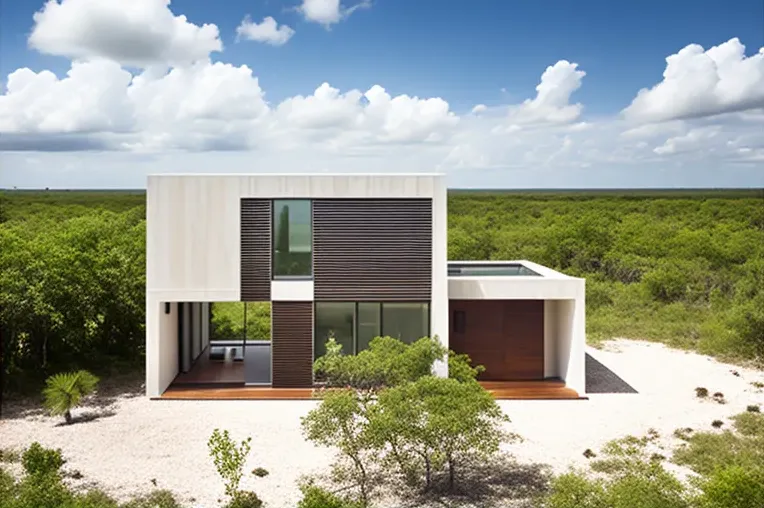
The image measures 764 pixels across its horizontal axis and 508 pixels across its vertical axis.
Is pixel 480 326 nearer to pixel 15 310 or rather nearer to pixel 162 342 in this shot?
pixel 162 342

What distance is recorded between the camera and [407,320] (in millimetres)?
14625

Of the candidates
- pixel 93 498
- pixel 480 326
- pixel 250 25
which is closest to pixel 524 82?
pixel 250 25

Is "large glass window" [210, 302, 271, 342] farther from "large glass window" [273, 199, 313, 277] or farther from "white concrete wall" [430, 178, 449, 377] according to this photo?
"white concrete wall" [430, 178, 449, 377]

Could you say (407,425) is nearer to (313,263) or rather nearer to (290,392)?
(290,392)

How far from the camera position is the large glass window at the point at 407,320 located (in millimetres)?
14609

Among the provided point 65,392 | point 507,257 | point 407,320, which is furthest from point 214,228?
point 507,257

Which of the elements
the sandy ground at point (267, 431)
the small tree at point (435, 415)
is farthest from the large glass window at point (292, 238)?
the small tree at point (435, 415)

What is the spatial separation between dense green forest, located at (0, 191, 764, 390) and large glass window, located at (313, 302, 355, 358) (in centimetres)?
481

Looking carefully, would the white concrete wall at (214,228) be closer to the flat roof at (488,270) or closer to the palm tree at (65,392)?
the palm tree at (65,392)

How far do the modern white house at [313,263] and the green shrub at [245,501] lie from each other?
5740mm

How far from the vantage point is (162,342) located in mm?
14469

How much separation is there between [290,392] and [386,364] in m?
4.70

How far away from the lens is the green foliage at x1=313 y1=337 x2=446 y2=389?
10477 mm

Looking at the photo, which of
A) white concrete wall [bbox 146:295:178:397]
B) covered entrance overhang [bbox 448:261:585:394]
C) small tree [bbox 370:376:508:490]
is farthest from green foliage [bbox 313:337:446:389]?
white concrete wall [bbox 146:295:178:397]
